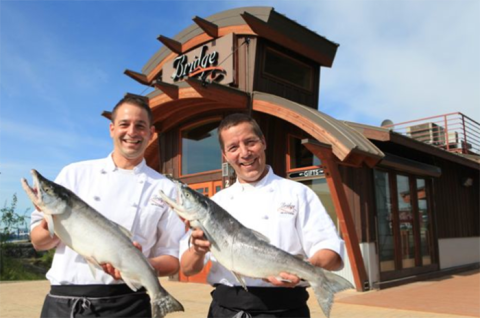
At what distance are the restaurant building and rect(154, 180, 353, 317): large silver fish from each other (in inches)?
218

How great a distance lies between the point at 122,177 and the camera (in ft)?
8.90

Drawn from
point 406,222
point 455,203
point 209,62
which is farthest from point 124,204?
point 455,203

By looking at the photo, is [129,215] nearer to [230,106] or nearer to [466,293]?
[230,106]

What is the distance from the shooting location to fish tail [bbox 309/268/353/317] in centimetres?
230

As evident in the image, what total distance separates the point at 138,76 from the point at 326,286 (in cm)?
1195

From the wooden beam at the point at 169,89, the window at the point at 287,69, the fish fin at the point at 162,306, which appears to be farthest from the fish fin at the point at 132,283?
the window at the point at 287,69

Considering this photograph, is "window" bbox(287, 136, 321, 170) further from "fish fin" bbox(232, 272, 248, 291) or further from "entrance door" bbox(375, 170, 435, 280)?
"fish fin" bbox(232, 272, 248, 291)

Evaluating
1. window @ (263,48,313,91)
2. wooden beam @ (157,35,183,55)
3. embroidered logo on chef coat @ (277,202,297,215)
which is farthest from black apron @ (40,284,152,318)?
wooden beam @ (157,35,183,55)

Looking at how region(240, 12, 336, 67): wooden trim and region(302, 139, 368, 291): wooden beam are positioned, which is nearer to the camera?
region(302, 139, 368, 291): wooden beam

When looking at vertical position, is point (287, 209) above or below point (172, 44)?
below

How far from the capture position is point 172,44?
39.7 ft

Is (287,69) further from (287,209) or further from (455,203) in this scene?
(287,209)

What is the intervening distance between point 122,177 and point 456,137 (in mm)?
16001

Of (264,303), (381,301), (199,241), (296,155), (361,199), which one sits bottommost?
(381,301)
